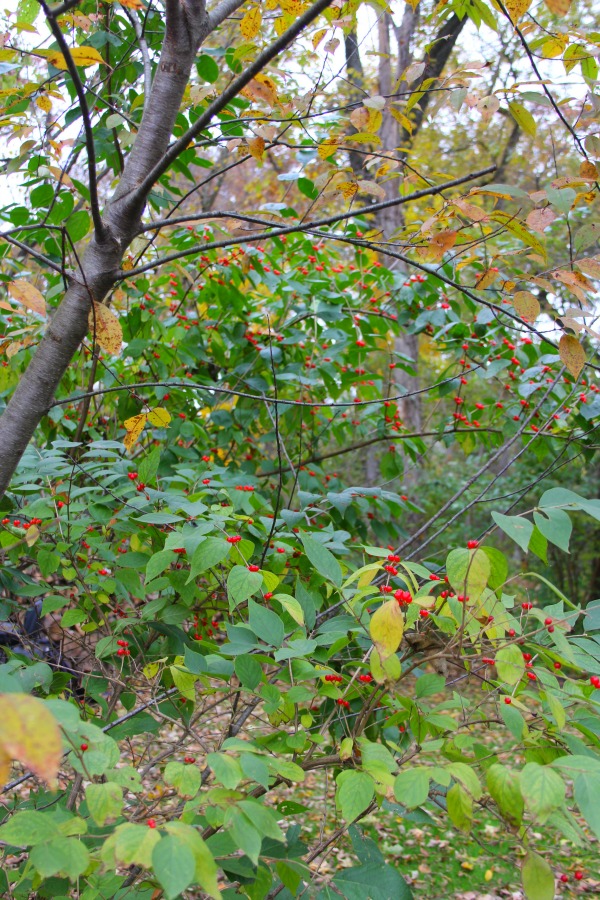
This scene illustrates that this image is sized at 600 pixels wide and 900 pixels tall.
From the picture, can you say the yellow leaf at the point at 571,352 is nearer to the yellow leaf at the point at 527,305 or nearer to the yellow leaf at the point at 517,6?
the yellow leaf at the point at 527,305

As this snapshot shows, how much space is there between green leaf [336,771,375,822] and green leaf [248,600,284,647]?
25cm

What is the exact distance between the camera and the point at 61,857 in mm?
808

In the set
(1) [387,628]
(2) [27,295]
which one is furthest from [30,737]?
(2) [27,295]

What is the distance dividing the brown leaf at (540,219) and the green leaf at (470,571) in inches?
28.0

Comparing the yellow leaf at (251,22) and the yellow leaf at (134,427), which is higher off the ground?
the yellow leaf at (251,22)

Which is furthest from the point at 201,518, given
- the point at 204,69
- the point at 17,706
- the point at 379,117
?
the point at 204,69

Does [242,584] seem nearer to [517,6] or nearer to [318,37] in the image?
[517,6]

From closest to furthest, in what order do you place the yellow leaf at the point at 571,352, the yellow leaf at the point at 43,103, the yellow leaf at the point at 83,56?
the yellow leaf at the point at 83,56 → the yellow leaf at the point at 571,352 → the yellow leaf at the point at 43,103

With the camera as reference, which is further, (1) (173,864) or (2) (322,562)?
(2) (322,562)

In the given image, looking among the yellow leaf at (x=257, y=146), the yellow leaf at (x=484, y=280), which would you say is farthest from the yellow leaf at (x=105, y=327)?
the yellow leaf at (x=484, y=280)

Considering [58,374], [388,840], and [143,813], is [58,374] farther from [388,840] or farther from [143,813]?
[388,840]

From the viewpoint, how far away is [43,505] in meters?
1.70

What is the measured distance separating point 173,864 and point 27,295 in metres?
1.06

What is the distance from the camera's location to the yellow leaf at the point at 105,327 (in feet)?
4.73
